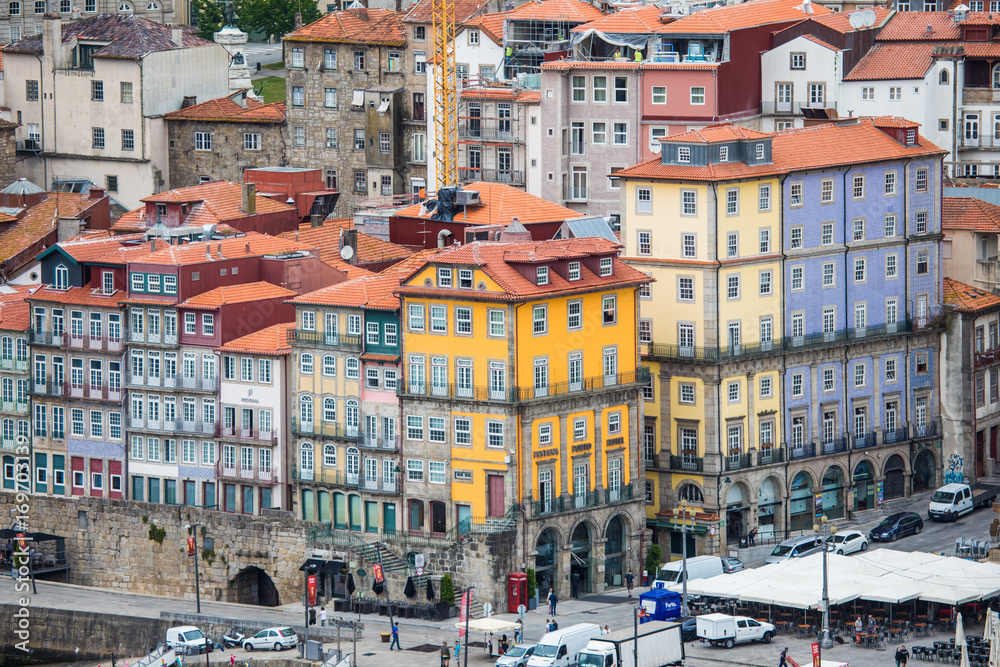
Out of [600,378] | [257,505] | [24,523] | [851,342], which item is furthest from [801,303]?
[24,523]

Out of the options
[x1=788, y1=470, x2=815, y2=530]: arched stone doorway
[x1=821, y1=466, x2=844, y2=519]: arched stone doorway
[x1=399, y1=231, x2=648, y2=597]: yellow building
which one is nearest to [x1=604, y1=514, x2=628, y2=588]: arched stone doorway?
[x1=399, y1=231, x2=648, y2=597]: yellow building

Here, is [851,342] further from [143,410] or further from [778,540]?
[143,410]

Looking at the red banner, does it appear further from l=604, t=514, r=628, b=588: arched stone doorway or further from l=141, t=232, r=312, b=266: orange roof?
l=141, t=232, r=312, b=266: orange roof

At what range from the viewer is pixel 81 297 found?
626 ft

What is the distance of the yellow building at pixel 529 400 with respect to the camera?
174125 millimetres

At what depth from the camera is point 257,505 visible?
18512cm

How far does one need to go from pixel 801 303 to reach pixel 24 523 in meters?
48.0

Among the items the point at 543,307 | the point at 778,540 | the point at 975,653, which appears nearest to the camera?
the point at 975,653

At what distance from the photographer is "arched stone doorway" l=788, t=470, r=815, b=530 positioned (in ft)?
622

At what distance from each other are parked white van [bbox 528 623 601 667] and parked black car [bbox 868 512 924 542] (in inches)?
1086

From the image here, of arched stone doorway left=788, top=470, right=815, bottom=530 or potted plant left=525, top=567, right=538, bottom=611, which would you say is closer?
potted plant left=525, top=567, right=538, bottom=611

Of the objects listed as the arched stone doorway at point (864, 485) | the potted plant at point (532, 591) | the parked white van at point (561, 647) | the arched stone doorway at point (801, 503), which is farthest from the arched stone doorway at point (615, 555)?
the arched stone doorway at point (864, 485)

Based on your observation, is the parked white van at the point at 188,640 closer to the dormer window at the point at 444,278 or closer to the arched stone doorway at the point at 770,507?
the dormer window at the point at 444,278

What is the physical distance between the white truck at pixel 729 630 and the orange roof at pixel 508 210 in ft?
119
